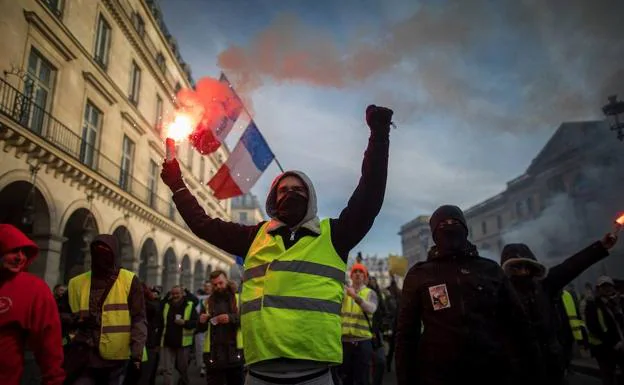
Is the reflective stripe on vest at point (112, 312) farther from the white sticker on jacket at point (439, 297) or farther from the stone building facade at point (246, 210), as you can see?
the stone building facade at point (246, 210)

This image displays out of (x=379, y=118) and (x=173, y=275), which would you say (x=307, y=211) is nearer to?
(x=379, y=118)

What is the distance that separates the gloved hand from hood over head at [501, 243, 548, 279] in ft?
7.89

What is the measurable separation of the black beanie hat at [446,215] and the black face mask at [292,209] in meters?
1.28

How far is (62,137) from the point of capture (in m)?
14.2

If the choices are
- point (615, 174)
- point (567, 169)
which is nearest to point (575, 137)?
point (567, 169)

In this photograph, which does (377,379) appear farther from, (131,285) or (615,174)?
(615,174)

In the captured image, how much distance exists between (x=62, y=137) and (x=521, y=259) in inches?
586

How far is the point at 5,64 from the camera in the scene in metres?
11.4

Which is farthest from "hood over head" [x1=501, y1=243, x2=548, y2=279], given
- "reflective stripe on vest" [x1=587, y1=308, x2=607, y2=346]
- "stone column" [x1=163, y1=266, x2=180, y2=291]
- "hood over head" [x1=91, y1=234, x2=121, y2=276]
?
"stone column" [x1=163, y1=266, x2=180, y2=291]

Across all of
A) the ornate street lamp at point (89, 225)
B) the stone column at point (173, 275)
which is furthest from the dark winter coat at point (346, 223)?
the stone column at point (173, 275)

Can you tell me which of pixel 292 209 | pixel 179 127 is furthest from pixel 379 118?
pixel 179 127

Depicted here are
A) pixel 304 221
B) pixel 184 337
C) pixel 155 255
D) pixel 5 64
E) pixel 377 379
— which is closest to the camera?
pixel 304 221

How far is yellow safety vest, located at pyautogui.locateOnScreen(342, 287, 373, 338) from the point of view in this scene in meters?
6.48

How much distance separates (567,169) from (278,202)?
41896 mm
